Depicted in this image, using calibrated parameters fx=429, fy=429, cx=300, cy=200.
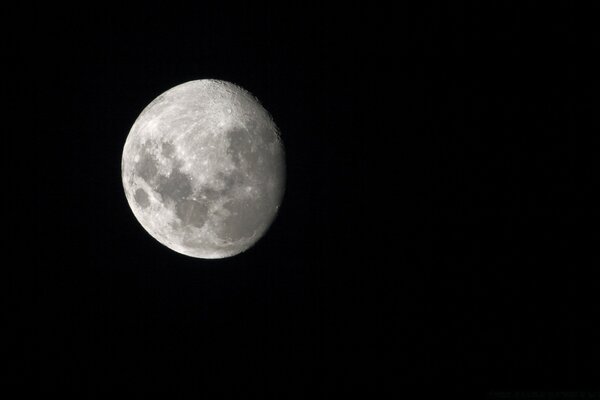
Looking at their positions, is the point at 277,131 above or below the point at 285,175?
Answer: above

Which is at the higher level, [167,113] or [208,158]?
[167,113]

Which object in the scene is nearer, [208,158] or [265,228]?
[208,158]

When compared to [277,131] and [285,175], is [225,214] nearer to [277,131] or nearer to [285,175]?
[285,175]

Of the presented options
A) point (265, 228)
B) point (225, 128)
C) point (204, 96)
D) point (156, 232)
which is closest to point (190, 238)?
point (156, 232)

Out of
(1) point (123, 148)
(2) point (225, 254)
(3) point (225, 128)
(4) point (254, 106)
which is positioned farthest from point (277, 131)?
(1) point (123, 148)

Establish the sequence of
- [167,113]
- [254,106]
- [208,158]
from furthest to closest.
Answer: [254,106]
[167,113]
[208,158]

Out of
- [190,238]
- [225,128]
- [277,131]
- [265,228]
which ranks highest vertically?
[277,131]

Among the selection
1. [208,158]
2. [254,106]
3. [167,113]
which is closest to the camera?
[208,158]

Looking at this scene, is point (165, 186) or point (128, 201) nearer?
point (165, 186)

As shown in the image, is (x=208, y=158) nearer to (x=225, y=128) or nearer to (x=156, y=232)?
(x=225, y=128)
